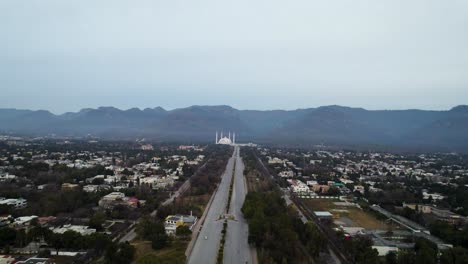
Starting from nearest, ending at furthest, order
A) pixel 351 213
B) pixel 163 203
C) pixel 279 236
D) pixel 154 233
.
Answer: pixel 279 236 < pixel 154 233 < pixel 351 213 < pixel 163 203

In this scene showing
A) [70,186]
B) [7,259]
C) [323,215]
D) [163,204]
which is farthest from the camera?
[70,186]

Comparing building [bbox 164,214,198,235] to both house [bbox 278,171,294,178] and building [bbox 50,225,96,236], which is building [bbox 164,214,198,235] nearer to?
building [bbox 50,225,96,236]

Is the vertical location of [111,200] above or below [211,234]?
above

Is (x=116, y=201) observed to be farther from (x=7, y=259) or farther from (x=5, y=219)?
(x=7, y=259)

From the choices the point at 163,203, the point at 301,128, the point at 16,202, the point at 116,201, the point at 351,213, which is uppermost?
the point at 301,128

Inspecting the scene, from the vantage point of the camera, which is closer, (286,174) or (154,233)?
(154,233)

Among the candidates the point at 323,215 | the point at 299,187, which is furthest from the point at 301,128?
the point at 323,215

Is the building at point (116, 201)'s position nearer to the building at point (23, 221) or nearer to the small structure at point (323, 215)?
the building at point (23, 221)

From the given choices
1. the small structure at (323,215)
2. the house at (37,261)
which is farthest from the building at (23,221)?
the small structure at (323,215)
